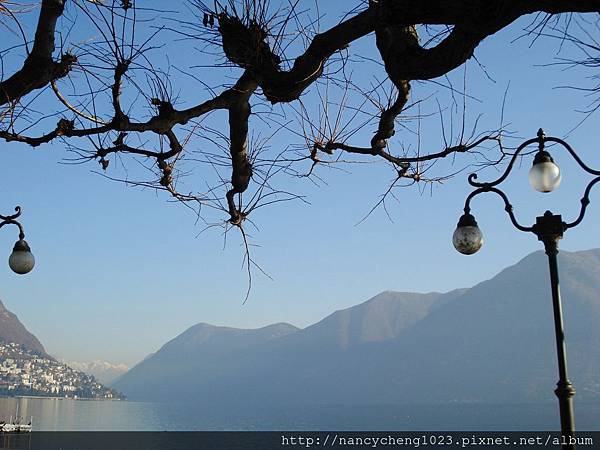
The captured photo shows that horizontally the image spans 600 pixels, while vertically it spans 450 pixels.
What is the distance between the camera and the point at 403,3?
3.07m

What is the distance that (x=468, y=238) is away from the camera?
4.64m

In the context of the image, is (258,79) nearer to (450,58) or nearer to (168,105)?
(168,105)

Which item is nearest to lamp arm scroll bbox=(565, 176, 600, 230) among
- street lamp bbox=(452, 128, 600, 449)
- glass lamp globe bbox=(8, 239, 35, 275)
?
street lamp bbox=(452, 128, 600, 449)

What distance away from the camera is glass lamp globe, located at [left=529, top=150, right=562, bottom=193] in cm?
445

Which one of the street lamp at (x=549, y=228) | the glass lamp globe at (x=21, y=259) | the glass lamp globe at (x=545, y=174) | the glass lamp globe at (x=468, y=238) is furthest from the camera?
the glass lamp globe at (x=21, y=259)

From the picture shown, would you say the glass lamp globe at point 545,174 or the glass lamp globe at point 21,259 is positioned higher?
the glass lamp globe at point 545,174

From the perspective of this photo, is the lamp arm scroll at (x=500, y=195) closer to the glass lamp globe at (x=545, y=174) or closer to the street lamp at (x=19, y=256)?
the glass lamp globe at (x=545, y=174)

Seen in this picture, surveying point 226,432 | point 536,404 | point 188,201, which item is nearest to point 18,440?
point 226,432

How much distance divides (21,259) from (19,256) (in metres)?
0.03

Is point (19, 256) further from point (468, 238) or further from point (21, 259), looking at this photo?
point (468, 238)

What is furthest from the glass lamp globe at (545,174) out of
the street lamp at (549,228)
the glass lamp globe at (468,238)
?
the glass lamp globe at (468,238)

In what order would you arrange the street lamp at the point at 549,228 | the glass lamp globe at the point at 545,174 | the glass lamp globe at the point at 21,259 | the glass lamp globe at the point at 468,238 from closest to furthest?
the street lamp at the point at 549,228, the glass lamp globe at the point at 545,174, the glass lamp globe at the point at 468,238, the glass lamp globe at the point at 21,259

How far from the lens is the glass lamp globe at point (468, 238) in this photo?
464 cm

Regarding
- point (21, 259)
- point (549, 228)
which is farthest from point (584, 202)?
point (21, 259)
